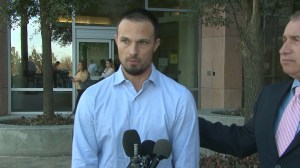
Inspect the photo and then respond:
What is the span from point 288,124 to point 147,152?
0.83 meters

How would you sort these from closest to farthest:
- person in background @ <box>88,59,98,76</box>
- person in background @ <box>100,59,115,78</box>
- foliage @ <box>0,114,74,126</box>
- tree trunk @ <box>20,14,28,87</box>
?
foliage @ <box>0,114,74,126</box>, person in background @ <box>100,59,115,78</box>, tree trunk @ <box>20,14,28,87</box>, person in background @ <box>88,59,98,76</box>

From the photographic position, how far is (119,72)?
240cm

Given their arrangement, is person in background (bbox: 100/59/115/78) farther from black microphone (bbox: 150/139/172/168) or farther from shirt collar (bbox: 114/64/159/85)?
black microphone (bbox: 150/139/172/168)

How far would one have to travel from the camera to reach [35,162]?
784cm

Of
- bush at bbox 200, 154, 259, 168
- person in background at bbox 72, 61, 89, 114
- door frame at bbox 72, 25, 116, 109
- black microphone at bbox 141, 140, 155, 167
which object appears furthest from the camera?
door frame at bbox 72, 25, 116, 109

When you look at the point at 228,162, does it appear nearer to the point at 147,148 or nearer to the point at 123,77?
Result: the point at 123,77

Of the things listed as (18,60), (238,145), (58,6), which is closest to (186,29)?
(18,60)

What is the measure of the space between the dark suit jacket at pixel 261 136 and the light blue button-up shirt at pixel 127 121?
39 cm

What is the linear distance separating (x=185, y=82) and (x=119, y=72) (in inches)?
534

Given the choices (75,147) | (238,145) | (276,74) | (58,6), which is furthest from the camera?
(276,74)

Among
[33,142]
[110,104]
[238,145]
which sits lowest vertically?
[33,142]

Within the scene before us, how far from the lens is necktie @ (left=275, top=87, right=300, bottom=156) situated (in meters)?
2.33

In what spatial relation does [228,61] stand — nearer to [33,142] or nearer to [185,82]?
[185,82]

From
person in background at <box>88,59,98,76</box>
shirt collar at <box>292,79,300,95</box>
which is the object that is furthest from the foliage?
shirt collar at <box>292,79,300,95</box>
